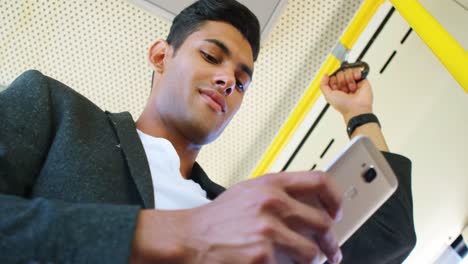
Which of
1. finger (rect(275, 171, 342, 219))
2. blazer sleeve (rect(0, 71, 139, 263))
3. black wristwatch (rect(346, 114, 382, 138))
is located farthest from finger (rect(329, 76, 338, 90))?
blazer sleeve (rect(0, 71, 139, 263))

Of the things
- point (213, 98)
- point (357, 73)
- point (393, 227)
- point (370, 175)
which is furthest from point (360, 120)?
point (370, 175)

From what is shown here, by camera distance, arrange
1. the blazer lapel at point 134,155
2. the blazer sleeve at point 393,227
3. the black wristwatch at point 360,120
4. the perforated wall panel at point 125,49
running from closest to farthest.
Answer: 1. the blazer lapel at point 134,155
2. the blazer sleeve at point 393,227
3. the black wristwatch at point 360,120
4. the perforated wall panel at point 125,49

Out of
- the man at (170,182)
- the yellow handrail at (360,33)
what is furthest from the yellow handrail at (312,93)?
the man at (170,182)

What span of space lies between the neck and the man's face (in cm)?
1

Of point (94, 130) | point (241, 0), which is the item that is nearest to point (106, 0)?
point (241, 0)

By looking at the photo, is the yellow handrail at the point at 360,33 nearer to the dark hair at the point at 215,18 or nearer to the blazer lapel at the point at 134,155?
the dark hair at the point at 215,18

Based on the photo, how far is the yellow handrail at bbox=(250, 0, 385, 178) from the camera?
1.35 metres

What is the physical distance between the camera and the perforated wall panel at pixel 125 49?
4.76 feet

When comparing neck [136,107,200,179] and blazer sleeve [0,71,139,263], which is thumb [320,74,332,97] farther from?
blazer sleeve [0,71,139,263]

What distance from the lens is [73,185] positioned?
0.68m

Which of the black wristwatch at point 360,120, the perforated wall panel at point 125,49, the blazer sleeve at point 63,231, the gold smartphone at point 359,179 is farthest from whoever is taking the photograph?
the perforated wall panel at point 125,49

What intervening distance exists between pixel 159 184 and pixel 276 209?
46cm

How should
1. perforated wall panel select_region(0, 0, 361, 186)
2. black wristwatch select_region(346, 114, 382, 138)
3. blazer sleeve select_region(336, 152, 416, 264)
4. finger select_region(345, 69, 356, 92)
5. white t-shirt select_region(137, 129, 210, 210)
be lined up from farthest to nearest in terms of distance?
perforated wall panel select_region(0, 0, 361, 186) → finger select_region(345, 69, 356, 92) → black wristwatch select_region(346, 114, 382, 138) → blazer sleeve select_region(336, 152, 416, 264) → white t-shirt select_region(137, 129, 210, 210)

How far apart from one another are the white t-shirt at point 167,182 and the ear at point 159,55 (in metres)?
0.33
